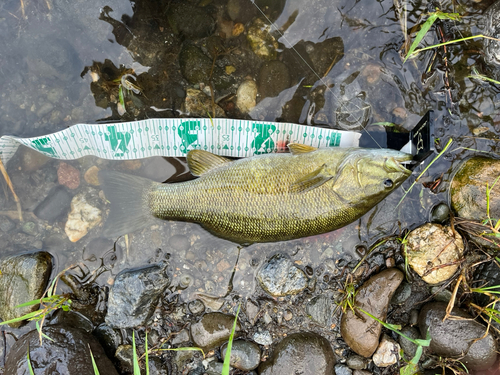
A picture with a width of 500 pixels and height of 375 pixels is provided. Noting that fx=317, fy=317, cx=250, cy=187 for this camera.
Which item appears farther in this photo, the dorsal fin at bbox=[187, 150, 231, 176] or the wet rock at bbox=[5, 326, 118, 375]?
the dorsal fin at bbox=[187, 150, 231, 176]

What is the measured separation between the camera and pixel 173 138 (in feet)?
14.7

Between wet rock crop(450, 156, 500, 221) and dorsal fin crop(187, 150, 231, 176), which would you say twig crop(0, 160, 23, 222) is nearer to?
dorsal fin crop(187, 150, 231, 176)

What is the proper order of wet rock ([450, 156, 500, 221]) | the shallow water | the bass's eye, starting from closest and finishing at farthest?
the bass's eye < wet rock ([450, 156, 500, 221]) < the shallow water

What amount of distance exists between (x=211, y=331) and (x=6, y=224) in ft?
10.9

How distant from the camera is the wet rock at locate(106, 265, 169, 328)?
430 centimetres

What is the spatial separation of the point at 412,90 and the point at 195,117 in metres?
3.09

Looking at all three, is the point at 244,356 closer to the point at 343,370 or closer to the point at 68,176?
the point at 343,370

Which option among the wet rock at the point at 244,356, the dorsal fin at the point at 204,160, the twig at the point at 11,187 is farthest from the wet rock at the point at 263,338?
the twig at the point at 11,187

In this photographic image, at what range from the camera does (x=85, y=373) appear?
388 cm

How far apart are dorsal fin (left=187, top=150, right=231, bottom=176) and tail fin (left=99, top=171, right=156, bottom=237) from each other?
0.61 meters

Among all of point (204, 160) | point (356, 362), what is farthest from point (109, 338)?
point (356, 362)

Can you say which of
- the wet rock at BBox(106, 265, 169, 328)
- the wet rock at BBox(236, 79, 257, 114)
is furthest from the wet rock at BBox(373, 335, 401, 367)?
the wet rock at BBox(236, 79, 257, 114)

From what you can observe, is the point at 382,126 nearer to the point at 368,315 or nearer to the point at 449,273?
the point at 449,273

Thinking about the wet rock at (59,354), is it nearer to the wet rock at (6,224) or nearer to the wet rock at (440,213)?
the wet rock at (6,224)
